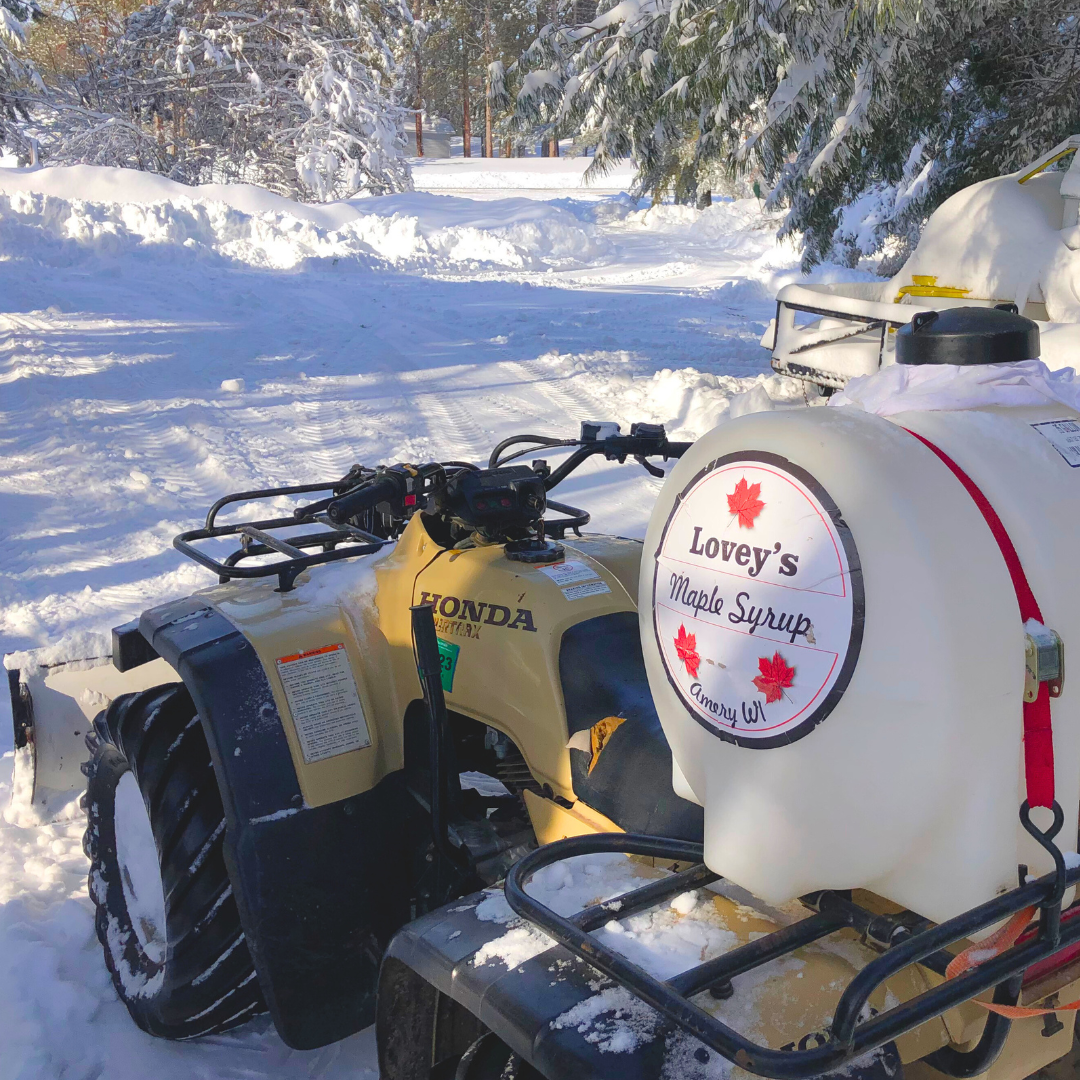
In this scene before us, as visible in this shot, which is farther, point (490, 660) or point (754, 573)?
point (490, 660)

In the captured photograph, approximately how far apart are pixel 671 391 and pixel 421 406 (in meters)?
2.08

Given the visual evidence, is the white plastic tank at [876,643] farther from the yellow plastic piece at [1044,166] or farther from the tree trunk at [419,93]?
the tree trunk at [419,93]

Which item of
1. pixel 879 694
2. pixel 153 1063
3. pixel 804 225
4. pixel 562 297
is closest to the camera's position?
pixel 879 694

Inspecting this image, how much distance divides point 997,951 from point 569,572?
3.89 ft

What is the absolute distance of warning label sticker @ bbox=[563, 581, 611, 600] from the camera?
7.41ft

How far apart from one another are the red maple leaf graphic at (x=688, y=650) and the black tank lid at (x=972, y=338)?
21.4 inches

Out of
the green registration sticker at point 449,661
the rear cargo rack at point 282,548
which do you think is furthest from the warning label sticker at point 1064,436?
the rear cargo rack at point 282,548

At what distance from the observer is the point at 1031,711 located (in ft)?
4.45

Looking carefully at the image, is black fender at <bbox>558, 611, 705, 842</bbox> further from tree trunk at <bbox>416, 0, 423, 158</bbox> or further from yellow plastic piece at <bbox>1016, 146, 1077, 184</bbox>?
tree trunk at <bbox>416, 0, 423, 158</bbox>

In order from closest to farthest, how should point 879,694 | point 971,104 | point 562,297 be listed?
point 879,694
point 971,104
point 562,297

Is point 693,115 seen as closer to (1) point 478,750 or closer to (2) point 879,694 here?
(1) point 478,750

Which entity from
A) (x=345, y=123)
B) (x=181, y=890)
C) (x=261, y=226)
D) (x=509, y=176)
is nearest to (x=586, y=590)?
(x=181, y=890)

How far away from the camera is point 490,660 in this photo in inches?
89.3

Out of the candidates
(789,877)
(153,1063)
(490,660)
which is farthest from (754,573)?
(153,1063)
